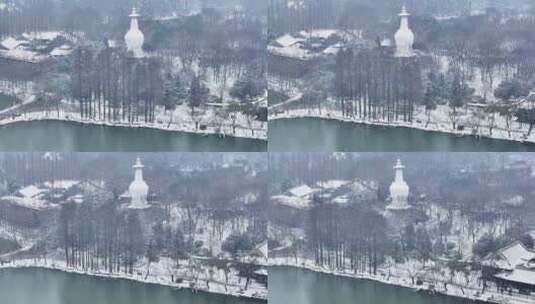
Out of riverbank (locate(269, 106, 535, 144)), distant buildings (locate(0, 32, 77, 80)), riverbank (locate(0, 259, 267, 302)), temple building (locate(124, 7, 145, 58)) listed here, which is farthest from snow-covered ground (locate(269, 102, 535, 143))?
distant buildings (locate(0, 32, 77, 80))

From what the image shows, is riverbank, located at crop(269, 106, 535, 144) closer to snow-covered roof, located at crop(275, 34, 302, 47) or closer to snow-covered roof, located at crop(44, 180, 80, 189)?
snow-covered roof, located at crop(275, 34, 302, 47)

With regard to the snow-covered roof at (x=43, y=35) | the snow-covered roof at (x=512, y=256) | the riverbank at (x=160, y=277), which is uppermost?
the snow-covered roof at (x=43, y=35)

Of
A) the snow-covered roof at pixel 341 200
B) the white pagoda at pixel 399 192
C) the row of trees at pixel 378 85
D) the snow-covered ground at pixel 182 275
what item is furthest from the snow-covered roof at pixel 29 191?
the white pagoda at pixel 399 192

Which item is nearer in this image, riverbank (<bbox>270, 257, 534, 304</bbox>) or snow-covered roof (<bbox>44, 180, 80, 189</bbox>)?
riverbank (<bbox>270, 257, 534, 304</bbox>)

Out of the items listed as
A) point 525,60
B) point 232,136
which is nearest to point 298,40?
point 232,136

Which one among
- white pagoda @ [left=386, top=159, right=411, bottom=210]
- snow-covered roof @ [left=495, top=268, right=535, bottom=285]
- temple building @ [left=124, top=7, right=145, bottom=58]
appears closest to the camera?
snow-covered roof @ [left=495, top=268, right=535, bottom=285]

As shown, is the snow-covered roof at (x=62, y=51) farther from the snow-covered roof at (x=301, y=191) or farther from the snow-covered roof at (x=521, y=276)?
the snow-covered roof at (x=521, y=276)
